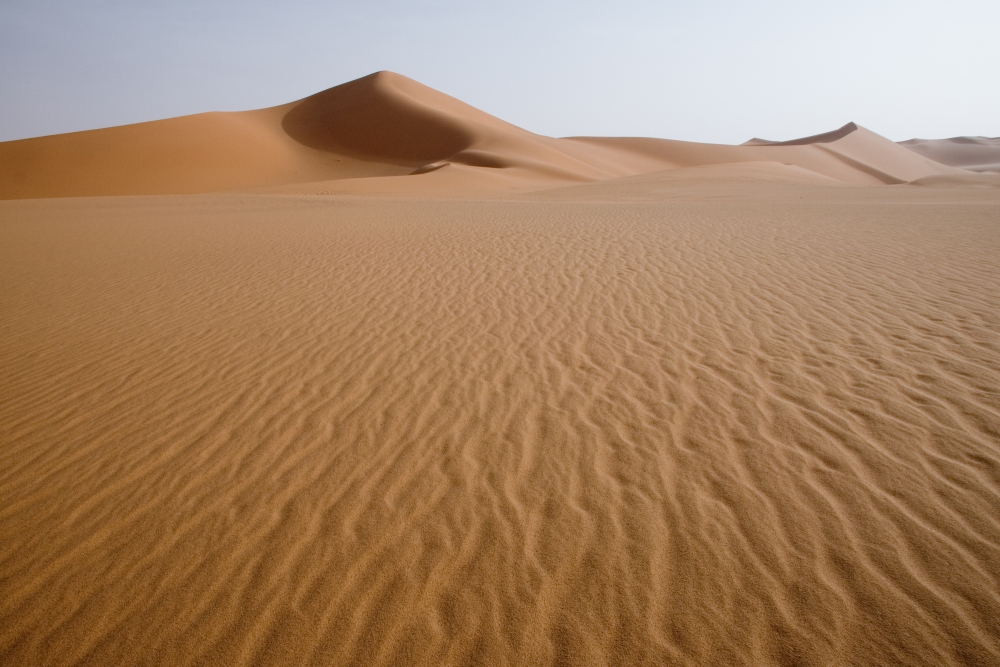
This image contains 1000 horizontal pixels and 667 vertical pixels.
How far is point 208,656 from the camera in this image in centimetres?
244

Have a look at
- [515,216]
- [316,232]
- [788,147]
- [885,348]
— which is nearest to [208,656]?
[885,348]

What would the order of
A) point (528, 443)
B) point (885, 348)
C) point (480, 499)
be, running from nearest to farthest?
point (480, 499) < point (528, 443) < point (885, 348)

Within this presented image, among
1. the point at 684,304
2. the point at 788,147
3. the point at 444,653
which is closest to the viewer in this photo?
the point at 444,653

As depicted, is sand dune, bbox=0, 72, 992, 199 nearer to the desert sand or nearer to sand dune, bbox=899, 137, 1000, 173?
the desert sand

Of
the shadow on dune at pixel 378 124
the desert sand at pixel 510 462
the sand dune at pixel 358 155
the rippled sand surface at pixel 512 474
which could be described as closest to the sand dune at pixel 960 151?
the sand dune at pixel 358 155

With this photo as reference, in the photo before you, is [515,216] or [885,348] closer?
[885,348]

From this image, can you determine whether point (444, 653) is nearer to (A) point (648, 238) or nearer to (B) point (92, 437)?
(B) point (92, 437)

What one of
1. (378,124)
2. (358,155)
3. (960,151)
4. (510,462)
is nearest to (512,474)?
(510,462)

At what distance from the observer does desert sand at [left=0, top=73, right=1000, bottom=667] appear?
98.7 inches

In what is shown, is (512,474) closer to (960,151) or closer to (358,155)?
(358,155)

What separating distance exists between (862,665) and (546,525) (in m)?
1.52

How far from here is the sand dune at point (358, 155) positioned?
41.4 metres

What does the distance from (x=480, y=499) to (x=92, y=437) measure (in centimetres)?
315

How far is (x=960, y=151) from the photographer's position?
105 meters
